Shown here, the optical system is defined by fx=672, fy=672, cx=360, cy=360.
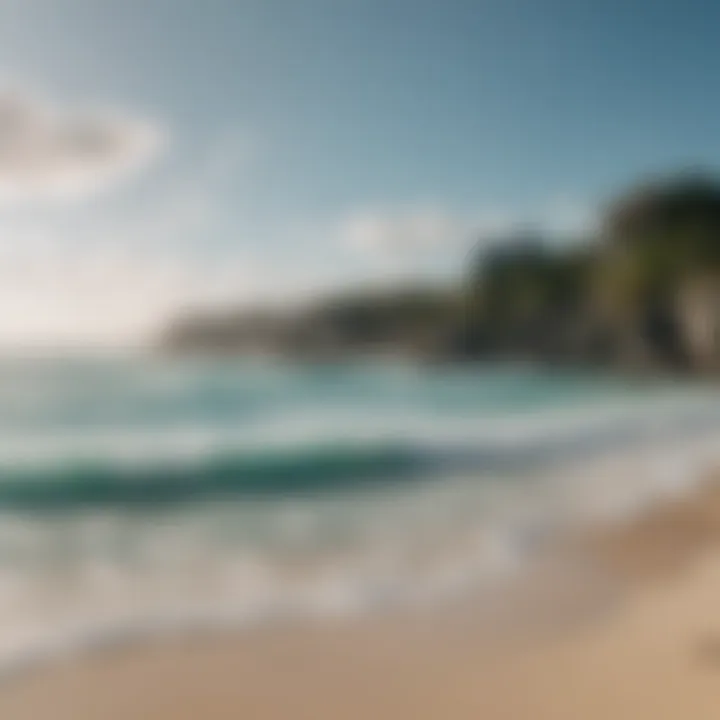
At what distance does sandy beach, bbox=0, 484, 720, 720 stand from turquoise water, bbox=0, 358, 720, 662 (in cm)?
11

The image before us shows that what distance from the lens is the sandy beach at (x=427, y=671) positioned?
99 centimetres

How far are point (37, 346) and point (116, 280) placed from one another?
251mm

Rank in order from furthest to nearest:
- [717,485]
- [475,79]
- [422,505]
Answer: [717,485] < [422,505] < [475,79]

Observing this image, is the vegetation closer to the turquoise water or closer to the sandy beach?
the turquoise water

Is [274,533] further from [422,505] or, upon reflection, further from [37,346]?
[37,346]

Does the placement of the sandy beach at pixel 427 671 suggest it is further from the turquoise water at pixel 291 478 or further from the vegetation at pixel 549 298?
the vegetation at pixel 549 298

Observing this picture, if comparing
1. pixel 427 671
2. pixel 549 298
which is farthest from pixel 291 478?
pixel 427 671

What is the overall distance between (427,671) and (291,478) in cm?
134

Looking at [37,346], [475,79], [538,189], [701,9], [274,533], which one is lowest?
[274,533]

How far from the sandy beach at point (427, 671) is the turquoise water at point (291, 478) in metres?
0.11

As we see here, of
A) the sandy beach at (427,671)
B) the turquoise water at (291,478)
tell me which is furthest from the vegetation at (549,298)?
the sandy beach at (427,671)

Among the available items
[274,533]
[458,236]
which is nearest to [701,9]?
[458,236]

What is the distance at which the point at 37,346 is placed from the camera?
164 cm

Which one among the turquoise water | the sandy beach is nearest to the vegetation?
the turquoise water
